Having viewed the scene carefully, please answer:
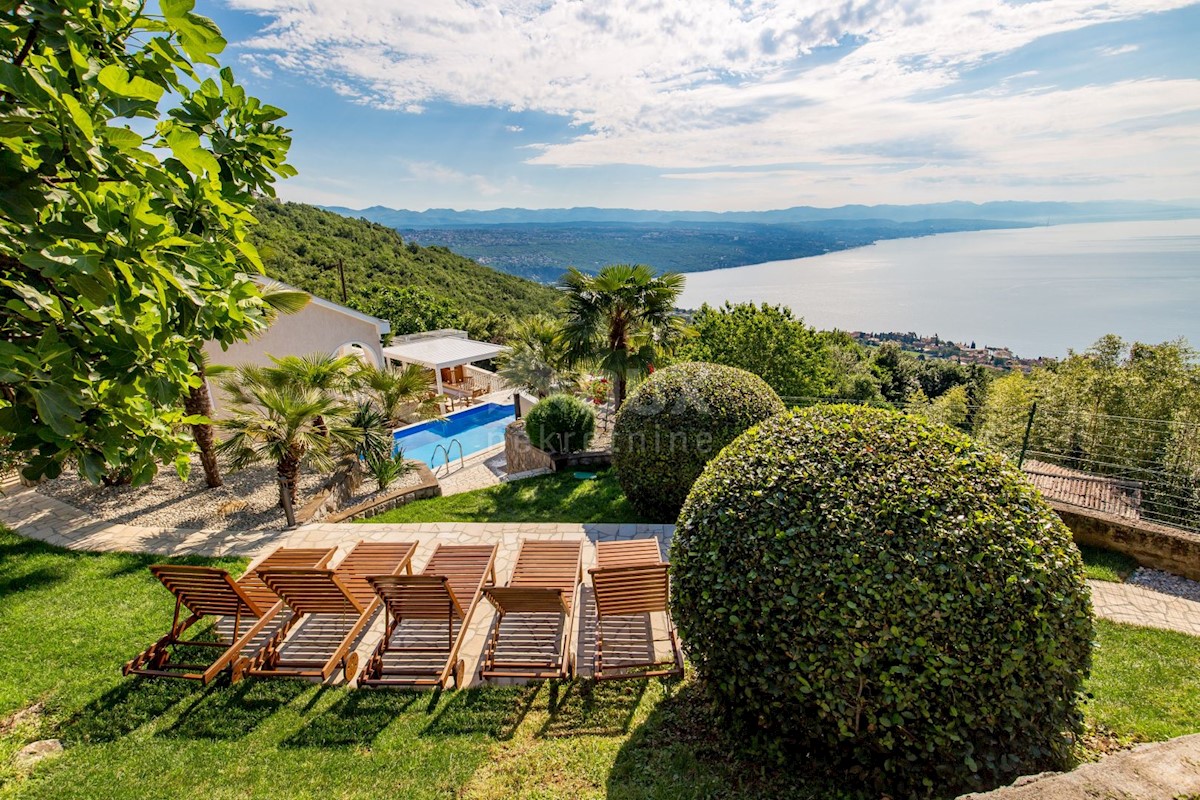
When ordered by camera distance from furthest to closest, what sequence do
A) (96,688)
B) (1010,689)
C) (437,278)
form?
1. (437,278)
2. (96,688)
3. (1010,689)

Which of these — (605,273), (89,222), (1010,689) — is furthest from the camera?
(605,273)

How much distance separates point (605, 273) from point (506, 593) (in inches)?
331

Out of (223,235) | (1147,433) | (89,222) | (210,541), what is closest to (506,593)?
(223,235)

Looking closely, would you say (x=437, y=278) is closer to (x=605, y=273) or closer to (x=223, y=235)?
(x=605, y=273)

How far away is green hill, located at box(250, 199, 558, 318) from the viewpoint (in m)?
43.3

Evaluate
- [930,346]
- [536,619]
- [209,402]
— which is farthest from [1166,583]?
[930,346]

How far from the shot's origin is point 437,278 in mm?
57156

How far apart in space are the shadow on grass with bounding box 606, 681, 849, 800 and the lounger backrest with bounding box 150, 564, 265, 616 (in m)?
Result: 4.15

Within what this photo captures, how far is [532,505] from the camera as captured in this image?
1019 centimetres

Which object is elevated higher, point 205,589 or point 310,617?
point 205,589

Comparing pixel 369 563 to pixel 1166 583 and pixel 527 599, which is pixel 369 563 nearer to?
Answer: pixel 527 599

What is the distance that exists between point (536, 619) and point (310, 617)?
2.69m

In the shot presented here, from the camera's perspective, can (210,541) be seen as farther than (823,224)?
No

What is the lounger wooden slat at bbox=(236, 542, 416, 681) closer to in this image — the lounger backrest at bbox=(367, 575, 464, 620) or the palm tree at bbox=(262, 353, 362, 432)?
the lounger backrest at bbox=(367, 575, 464, 620)
